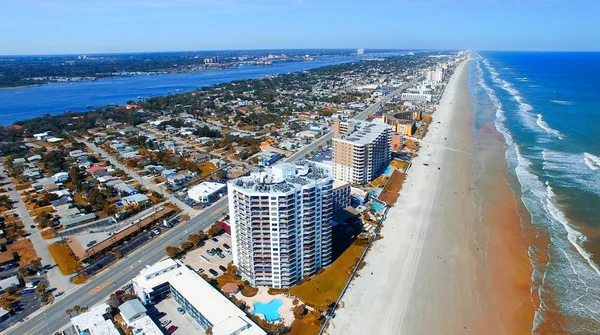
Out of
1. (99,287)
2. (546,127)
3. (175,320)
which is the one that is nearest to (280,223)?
(175,320)

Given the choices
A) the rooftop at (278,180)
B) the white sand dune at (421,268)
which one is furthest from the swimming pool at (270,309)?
the rooftop at (278,180)

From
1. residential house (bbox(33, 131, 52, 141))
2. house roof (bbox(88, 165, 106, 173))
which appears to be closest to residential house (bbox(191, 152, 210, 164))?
house roof (bbox(88, 165, 106, 173))

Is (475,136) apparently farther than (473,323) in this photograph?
Yes

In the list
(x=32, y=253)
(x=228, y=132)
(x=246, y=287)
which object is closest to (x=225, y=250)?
(x=246, y=287)

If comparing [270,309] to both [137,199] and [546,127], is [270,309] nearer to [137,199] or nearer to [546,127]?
[137,199]

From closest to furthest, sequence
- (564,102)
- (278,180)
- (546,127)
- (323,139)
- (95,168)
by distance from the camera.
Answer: (278,180) → (95,168) → (323,139) → (546,127) → (564,102)

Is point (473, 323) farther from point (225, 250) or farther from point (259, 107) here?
point (259, 107)
